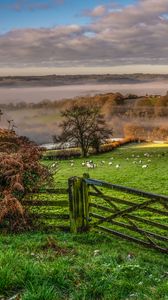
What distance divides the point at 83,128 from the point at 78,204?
42672mm

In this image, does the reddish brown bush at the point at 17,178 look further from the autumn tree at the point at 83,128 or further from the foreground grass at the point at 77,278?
the autumn tree at the point at 83,128

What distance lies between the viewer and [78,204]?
12.3 m

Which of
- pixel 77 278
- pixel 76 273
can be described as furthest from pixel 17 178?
pixel 77 278

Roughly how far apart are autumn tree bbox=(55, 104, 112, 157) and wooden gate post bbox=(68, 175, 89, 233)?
1656 inches

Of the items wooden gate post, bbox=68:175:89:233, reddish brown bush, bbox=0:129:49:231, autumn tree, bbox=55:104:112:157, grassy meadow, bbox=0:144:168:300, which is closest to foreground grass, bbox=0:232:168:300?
grassy meadow, bbox=0:144:168:300

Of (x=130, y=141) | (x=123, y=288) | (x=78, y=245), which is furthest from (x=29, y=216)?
(x=130, y=141)

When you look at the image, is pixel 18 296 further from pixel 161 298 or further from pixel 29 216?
pixel 29 216

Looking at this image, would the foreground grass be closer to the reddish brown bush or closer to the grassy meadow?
the grassy meadow

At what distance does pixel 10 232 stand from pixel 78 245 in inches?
93.3

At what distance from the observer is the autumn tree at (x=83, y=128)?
54719 mm

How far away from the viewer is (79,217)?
40.5 ft

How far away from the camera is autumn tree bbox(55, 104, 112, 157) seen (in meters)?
54.7

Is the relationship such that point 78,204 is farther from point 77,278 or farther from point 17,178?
point 77,278

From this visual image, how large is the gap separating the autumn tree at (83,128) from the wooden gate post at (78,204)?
42052mm
